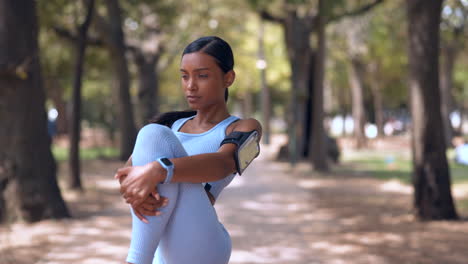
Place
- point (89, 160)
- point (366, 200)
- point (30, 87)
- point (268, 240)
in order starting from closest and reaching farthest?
1. point (268, 240)
2. point (30, 87)
3. point (366, 200)
4. point (89, 160)

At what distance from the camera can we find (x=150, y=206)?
8.17 feet

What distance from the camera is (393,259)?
6.66 metres

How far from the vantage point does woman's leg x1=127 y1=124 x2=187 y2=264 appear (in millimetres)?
2533

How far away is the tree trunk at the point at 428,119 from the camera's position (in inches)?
351

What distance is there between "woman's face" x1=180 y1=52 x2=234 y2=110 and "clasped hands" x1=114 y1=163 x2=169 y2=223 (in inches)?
22.5

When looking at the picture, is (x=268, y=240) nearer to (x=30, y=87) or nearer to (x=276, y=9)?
(x=30, y=87)

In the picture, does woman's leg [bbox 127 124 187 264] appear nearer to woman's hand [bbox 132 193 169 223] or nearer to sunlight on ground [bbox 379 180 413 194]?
woman's hand [bbox 132 193 169 223]

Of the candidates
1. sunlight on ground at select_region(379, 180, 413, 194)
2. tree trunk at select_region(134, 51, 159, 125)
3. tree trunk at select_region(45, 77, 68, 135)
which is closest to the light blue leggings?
sunlight on ground at select_region(379, 180, 413, 194)

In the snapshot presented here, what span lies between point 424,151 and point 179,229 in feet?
23.1

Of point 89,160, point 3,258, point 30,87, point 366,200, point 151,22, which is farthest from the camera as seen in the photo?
point 151,22

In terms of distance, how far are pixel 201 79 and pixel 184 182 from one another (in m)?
0.58

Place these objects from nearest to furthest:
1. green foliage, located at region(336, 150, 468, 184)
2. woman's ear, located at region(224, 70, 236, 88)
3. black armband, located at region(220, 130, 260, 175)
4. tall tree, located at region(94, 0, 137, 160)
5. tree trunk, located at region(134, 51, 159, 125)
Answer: black armband, located at region(220, 130, 260, 175), woman's ear, located at region(224, 70, 236, 88), green foliage, located at region(336, 150, 468, 184), tall tree, located at region(94, 0, 137, 160), tree trunk, located at region(134, 51, 159, 125)

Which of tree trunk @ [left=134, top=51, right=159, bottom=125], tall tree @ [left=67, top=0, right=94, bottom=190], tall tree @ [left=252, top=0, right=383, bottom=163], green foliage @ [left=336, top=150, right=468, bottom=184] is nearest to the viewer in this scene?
tall tree @ [left=67, top=0, right=94, bottom=190]

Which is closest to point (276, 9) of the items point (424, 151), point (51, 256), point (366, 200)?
point (366, 200)
